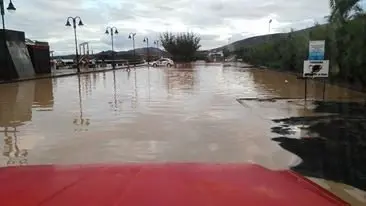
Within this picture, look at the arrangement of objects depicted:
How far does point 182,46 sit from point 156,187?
106 meters

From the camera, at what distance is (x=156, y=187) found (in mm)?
3244

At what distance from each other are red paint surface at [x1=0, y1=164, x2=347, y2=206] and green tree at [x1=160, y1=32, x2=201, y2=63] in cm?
10139

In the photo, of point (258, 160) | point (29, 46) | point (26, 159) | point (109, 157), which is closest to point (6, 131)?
point (26, 159)

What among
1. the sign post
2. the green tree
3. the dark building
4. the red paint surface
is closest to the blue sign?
the sign post

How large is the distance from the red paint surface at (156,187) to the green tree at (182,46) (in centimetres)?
10139

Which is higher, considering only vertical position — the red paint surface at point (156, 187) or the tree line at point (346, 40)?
the tree line at point (346, 40)

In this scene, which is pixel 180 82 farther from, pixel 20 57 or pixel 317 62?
pixel 20 57

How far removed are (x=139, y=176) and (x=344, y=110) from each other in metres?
11.5

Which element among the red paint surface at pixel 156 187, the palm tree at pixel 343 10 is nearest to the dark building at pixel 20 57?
the palm tree at pixel 343 10

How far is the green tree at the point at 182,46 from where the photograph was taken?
108 meters

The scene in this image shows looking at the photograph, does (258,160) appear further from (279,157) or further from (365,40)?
(365,40)

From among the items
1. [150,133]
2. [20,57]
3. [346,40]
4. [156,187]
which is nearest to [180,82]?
[346,40]

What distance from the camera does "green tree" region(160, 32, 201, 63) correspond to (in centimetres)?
10756

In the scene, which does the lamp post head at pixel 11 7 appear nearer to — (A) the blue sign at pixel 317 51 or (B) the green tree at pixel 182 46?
(A) the blue sign at pixel 317 51
